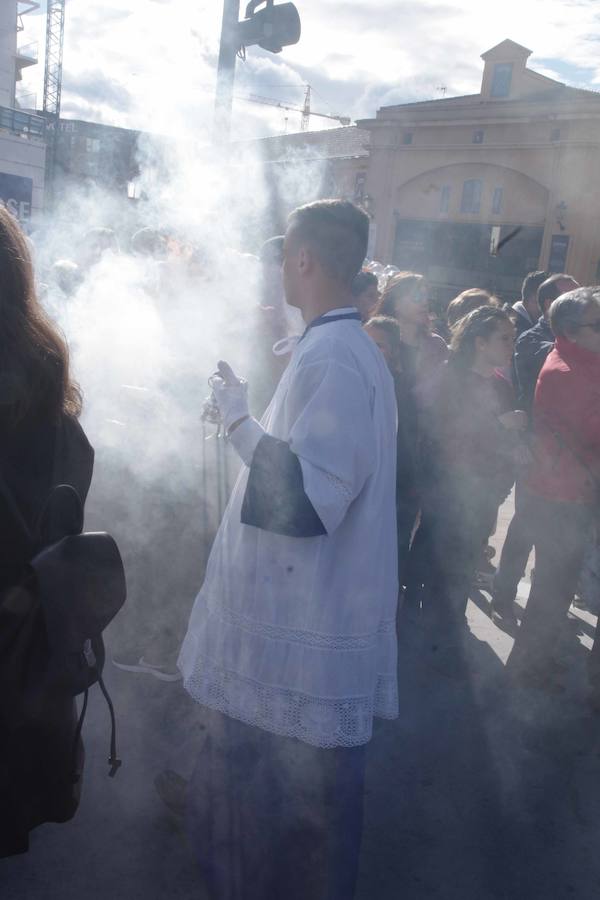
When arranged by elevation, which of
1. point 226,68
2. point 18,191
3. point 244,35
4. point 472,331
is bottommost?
point 472,331

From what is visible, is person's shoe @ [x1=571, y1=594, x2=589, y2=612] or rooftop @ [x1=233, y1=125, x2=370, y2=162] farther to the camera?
rooftop @ [x1=233, y1=125, x2=370, y2=162]

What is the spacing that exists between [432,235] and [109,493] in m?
24.9

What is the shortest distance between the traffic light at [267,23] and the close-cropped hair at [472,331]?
265 centimetres

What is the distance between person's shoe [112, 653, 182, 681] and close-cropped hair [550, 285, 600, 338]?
7.21 feet

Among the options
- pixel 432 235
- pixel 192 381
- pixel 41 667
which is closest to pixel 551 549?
pixel 192 381

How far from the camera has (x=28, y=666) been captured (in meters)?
1.33

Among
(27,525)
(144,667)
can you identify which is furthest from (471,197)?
(27,525)

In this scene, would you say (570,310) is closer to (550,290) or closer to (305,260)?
(550,290)

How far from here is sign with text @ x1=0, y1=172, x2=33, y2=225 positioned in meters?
12.0

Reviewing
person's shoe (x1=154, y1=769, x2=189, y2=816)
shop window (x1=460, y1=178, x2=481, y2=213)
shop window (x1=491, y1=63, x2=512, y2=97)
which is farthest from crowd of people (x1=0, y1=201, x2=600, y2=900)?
shop window (x1=491, y1=63, x2=512, y2=97)

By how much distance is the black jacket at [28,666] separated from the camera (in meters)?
1.32

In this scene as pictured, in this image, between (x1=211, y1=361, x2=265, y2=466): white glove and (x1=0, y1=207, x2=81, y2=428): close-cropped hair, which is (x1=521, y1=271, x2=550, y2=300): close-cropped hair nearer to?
(x1=211, y1=361, x2=265, y2=466): white glove

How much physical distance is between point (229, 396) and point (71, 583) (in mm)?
615

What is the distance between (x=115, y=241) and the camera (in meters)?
5.31
